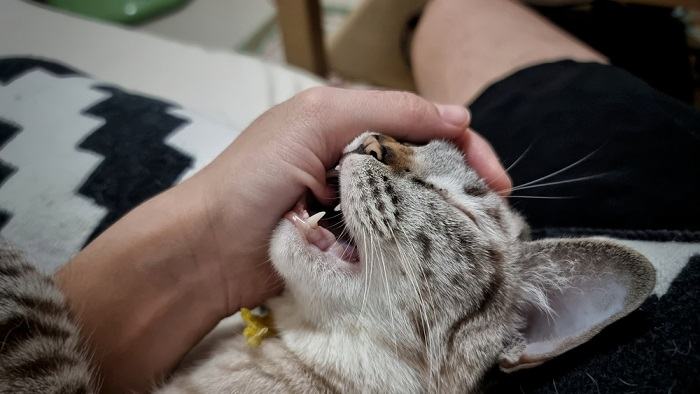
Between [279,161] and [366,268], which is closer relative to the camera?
[366,268]

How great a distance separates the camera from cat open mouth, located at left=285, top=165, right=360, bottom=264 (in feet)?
2.87

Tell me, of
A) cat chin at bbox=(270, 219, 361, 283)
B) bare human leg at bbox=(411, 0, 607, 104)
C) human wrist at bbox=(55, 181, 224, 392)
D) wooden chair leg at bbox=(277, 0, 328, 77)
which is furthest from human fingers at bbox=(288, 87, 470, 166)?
wooden chair leg at bbox=(277, 0, 328, 77)

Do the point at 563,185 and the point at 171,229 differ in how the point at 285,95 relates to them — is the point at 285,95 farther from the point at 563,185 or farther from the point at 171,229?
the point at 563,185

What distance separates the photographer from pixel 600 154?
1071mm

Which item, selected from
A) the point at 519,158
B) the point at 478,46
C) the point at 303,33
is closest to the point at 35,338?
the point at 519,158

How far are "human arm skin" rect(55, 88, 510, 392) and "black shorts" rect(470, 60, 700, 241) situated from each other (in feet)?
0.83

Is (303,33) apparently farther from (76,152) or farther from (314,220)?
(314,220)

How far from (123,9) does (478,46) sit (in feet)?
5.60

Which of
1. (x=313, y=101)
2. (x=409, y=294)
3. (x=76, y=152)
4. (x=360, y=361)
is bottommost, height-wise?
(x=360, y=361)

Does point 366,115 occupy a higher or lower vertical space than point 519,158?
higher

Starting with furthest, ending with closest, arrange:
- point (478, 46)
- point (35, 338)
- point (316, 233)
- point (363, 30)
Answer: point (363, 30)
point (478, 46)
point (316, 233)
point (35, 338)

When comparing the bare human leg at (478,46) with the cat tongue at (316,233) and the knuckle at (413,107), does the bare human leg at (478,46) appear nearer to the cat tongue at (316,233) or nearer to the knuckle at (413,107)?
the knuckle at (413,107)

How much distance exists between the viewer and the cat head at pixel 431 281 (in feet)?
2.67

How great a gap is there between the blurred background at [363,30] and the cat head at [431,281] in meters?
1.16
